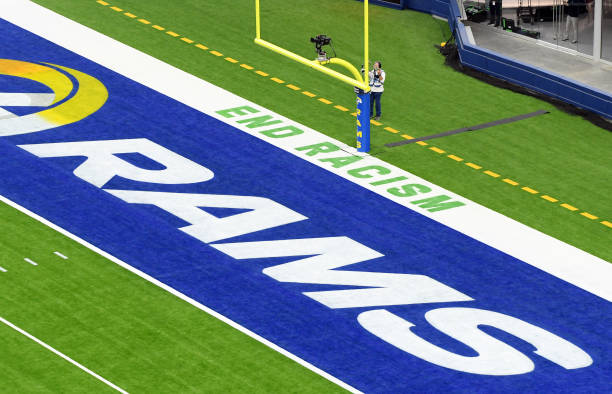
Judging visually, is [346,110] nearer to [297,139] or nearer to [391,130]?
[391,130]

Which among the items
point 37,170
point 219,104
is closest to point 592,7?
point 219,104

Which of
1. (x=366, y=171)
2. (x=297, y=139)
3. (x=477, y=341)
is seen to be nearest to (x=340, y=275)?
(x=477, y=341)

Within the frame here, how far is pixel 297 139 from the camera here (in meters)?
35.3

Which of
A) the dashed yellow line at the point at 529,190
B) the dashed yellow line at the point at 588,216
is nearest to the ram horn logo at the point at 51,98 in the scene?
the dashed yellow line at the point at 529,190

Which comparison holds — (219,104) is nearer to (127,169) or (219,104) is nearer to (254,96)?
(254,96)

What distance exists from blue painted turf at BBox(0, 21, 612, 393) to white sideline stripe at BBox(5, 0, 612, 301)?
34cm

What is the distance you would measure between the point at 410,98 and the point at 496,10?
18.5ft

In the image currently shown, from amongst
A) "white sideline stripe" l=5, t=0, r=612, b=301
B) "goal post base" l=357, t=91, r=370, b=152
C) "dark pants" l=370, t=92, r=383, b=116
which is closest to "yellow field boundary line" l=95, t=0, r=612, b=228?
"dark pants" l=370, t=92, r=383, b=116

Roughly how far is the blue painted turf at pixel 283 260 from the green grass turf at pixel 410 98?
2141 millimetres

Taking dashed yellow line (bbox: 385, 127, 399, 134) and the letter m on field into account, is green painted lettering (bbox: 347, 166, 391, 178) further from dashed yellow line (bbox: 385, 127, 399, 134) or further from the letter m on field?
the letter m on field

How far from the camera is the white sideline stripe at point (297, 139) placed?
2947 centimetres

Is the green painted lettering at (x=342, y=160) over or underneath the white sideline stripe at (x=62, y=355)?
over

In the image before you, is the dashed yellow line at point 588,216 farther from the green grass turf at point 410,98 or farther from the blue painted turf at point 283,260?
the blue painted turf at point 283,260

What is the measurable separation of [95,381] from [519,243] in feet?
33.5
